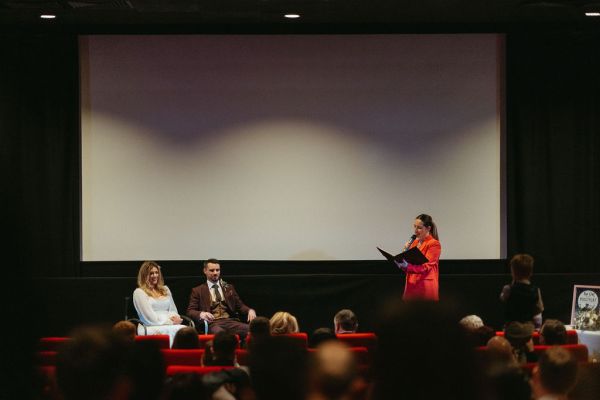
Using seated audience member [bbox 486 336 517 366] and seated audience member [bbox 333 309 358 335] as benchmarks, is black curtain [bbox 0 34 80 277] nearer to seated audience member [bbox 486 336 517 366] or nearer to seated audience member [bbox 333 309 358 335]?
seated audience member [bbox 333 309 358 335]

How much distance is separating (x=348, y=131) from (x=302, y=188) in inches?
33.0

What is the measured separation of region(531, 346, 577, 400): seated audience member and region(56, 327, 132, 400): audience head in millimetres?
1984

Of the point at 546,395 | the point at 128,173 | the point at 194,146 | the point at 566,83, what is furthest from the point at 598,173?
the point at 546,395

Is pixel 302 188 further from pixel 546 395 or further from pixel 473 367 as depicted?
pixel 473 367

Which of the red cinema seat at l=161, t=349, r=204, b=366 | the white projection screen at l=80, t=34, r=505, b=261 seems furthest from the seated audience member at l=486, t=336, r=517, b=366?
the white projection screen at l=80, t=34, r=505, b=261

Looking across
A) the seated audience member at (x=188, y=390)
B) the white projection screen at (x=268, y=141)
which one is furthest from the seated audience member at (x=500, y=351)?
the white projection screen at (x=268, y=141)

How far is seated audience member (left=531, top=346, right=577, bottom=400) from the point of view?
2.84 m

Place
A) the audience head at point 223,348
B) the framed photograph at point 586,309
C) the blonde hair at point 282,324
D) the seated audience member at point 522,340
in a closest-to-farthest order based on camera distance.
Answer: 1. the audience head at point 223,348
2. the seated audience member at point 522,340
3. the blonde hair at point 282,324
4. the framed photograph at point 586,309

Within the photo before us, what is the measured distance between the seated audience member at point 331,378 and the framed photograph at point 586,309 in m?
6.62

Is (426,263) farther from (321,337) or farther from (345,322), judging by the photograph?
(321,337)

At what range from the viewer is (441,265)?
9359 millimetres

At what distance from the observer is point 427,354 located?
0.84 metres

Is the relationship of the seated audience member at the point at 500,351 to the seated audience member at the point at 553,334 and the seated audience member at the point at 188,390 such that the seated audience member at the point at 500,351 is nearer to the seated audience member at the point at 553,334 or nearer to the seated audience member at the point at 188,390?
the seated audience member at the point at 553,334

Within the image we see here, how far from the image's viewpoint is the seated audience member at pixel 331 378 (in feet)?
3.85
